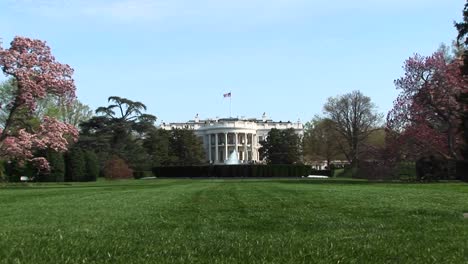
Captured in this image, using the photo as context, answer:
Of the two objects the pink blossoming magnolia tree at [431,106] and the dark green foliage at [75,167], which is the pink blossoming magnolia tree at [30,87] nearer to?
the pink blossoming magnolia tree at [431,106]

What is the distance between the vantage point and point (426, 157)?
4959 centimetres

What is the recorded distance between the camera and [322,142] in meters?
111

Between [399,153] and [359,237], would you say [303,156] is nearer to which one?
[399,153]

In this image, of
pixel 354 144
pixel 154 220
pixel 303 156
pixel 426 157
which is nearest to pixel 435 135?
pixel 426 157

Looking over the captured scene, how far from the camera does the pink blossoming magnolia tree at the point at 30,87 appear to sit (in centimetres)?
4141

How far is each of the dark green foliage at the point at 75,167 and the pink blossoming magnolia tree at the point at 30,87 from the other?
34.8 meters

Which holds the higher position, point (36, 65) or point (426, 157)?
point (36, 65)

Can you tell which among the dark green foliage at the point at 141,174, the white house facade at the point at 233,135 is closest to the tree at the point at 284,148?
the dark green foliage at the point at 141,174

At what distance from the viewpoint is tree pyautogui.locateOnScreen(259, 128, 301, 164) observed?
118 m

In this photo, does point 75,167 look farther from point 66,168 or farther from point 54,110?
point 54,110

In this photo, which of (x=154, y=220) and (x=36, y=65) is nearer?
(x=154, y=220)

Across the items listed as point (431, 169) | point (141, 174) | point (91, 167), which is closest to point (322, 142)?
point (141, 174)

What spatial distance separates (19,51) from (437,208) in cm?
3460

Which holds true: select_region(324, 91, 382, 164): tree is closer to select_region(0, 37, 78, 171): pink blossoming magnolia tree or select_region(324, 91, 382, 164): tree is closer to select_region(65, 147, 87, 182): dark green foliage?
select_region(65, 147, 87, 182): dark green foliage
